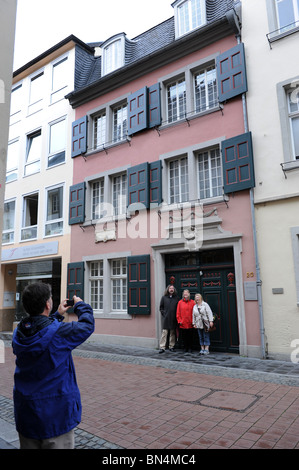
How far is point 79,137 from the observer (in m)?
13.7

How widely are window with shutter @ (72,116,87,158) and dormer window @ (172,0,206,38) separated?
15.6 feet

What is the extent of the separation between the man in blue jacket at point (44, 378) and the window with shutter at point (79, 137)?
38.9ft

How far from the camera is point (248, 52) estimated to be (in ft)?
31.7

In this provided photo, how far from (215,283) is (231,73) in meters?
5.92

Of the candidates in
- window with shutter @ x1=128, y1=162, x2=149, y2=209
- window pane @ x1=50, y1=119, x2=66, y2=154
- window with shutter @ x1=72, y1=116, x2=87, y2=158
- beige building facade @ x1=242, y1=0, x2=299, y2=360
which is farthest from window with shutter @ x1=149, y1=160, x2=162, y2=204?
window pane @ x1=50, y1=119, x2=66, y2=154

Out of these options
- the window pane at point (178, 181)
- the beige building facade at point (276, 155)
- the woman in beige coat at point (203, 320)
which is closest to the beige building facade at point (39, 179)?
the window pane at point (178, 181)

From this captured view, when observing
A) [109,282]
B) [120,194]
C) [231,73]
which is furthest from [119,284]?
[231,73]

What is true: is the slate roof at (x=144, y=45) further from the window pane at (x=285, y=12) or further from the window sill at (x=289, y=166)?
the window sill at (x=289, y=166)

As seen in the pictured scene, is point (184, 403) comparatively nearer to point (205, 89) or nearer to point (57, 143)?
point (205, 89)

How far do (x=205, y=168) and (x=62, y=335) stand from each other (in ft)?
28.9

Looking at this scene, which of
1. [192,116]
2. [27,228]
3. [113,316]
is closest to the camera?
[192,116]

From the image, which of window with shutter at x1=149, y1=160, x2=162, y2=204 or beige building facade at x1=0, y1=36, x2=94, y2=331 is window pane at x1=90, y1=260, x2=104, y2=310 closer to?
beige building facade at x1=0, y1=36, x2=94, y2=331

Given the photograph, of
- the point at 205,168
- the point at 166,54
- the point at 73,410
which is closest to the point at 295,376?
the point at 73,410

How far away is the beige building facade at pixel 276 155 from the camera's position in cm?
817
